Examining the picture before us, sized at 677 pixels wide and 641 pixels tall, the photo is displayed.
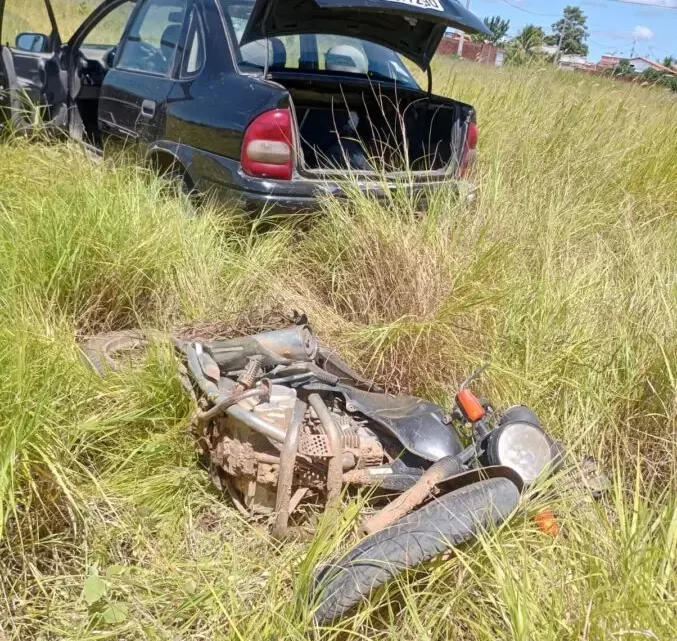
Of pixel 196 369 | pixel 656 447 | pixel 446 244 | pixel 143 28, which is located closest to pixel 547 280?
pixel 446 244

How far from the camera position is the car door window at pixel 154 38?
373 centimetres

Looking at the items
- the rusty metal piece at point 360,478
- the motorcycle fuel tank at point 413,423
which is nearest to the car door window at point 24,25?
the motorcycle fuel tank at point 413,423

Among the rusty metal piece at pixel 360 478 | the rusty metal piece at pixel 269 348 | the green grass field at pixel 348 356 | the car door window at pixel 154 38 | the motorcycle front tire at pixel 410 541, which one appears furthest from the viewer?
the car door window at pixel 154 38

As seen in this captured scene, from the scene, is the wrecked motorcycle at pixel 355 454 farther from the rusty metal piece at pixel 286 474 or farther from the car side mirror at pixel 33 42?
the car side mirror at pixel 33 42

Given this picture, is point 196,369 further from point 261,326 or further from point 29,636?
point 29,636

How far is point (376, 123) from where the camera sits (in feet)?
14.4

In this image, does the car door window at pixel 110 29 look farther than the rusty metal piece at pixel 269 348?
Yes

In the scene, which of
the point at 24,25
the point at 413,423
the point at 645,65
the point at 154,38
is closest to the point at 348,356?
the point at 413,423

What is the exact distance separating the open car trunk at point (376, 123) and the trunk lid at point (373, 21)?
0.97 feet

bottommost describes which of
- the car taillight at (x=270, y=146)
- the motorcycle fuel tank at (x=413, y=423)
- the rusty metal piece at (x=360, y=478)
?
the rusty metal piece at (x=360, y=478)

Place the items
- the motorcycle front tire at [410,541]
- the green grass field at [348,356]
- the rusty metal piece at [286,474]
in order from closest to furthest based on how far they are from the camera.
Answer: the motorcycle front tire at [410,541] → the green grass field at [348,356] → the rusty metal piece at [286,474]

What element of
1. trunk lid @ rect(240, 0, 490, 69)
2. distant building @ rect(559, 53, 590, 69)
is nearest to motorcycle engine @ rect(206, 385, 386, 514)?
trunk lid @ rect(240, 0, 490, 69)

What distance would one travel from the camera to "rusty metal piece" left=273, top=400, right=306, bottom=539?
5.93 ft

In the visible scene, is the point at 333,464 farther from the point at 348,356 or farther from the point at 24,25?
the point at 24,25
